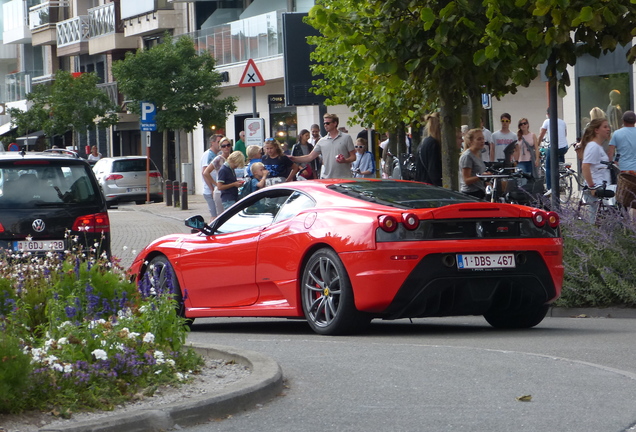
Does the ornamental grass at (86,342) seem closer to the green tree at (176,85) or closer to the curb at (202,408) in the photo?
the curb at (202,408)

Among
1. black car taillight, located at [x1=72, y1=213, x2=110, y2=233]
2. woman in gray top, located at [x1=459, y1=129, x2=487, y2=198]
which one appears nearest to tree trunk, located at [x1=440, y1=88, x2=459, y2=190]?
woman in gray top, located at [x1=459, y1=129, x2=487, y2=198]

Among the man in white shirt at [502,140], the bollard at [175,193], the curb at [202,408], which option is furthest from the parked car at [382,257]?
the bollard at [175,193]

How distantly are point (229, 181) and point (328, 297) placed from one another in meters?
10.1

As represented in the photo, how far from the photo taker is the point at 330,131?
19.5m

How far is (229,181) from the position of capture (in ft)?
66.1

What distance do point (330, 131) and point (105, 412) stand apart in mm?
13295

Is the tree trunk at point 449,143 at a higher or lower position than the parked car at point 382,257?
higher

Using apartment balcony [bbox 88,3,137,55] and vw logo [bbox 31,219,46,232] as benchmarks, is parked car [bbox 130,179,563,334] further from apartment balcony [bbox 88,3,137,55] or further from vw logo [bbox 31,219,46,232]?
apartment balcony [bbox 88,3,137,55]

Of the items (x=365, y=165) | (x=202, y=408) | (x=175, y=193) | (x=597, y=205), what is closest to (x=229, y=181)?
(x=365, y=165)

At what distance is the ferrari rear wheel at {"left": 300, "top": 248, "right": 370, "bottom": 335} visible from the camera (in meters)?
9.94

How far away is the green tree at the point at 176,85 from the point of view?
1795 inches

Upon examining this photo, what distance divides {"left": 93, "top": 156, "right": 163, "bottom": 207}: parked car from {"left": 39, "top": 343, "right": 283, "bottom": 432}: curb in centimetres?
3426

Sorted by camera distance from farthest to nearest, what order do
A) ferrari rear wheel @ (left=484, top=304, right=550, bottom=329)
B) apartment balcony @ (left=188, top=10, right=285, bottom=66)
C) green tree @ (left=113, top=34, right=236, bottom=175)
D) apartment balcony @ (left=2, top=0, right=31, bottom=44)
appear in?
apartment balcony @ (left=2, top=0, right=31, bottom=44)
green tree @ (left=113, top=34, right=236, bottom=175)
apartment balcony @ (left=188, top=10, right=285, bottom=66)
ferrari rear wheel @ (left=484, top=304, right=550, bottom=329)

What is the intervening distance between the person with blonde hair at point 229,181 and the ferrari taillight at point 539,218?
10.1 m
